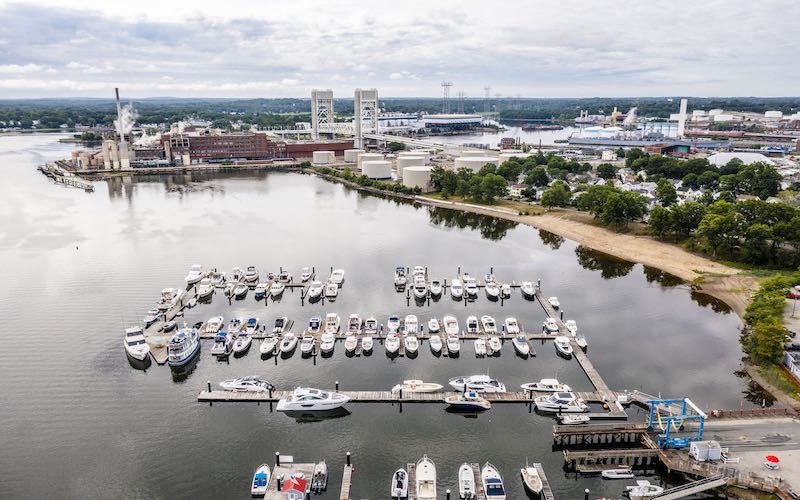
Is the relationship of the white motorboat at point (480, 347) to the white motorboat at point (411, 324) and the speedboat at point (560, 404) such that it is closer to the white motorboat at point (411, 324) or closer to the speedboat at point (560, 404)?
the white motorboat at point (411, 324)

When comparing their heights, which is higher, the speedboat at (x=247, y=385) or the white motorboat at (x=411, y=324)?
the white motorboat at (x=411, y=324)

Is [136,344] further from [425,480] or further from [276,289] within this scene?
[425,480]

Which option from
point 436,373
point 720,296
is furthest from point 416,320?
point 720,296

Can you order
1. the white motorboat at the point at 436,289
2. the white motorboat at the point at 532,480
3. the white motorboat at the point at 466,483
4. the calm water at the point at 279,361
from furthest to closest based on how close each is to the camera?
the white motorboat at the point at 436,289 → the calm water at the point at 279,361 → the white motorboat at the point at 532,480 → the white motorboat at the point at 466,483

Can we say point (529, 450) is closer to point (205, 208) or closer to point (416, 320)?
point (416, 320)

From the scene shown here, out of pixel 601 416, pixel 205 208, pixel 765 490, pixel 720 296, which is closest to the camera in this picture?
Answer: pixel 765 490

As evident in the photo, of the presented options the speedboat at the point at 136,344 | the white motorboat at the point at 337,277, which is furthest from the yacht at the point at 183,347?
the white motorboat at the point at 337,277

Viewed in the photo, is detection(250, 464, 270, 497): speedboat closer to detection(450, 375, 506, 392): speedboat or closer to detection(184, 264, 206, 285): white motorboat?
detection(450, 375, 506, 392): speedboat

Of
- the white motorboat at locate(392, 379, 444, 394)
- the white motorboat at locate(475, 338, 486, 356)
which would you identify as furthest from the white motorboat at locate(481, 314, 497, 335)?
the white motorboat at locate(392, 379, 444, 394)

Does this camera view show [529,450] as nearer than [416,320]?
Yes
